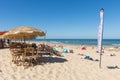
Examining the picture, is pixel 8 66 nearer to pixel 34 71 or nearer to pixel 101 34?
pixel 34 71

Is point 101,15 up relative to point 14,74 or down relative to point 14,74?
up

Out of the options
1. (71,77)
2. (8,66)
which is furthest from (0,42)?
(71,77)

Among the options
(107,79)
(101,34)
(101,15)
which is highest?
(101,15)

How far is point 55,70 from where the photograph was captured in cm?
844

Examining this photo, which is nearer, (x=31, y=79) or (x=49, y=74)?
(x=31, y=79)

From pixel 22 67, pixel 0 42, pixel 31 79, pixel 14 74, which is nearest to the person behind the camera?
pixel 31 79

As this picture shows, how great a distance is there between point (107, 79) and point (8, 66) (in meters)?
4.81

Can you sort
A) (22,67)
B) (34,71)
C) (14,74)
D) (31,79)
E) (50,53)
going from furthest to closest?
1. (50,53)
2. (22,67)
3. (34,71)
4. (14,74)
5. (31,79)

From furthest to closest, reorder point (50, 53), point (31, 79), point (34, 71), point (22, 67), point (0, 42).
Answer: point (0, 42)
point (50, 53)
point (22, 67)
point (34, 71)
point (31, 79)

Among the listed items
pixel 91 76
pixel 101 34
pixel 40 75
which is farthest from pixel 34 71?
pixel 101 34

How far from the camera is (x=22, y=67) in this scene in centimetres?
877

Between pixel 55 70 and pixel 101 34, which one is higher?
pixel 101 34

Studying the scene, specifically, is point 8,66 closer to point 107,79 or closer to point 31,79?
point 31,79

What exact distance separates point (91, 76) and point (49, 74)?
1.87 meters
